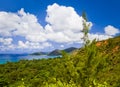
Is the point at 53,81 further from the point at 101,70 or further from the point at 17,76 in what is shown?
the point at 17,76

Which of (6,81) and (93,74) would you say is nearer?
(93,74)

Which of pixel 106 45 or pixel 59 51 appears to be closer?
pixel 59 51

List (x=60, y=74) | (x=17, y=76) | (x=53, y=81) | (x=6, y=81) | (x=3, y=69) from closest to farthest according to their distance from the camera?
(x=53, y=81)
(x=60, y=74)
(x=6, y=81)
(x=17, y=76)
(x=3, y=69)

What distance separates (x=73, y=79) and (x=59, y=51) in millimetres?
2494

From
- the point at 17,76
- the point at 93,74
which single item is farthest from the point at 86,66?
the point at 17,76

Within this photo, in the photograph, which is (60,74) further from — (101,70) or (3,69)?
(3,69)

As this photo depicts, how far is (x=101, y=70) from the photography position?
22.9 m

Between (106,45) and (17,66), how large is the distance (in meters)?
45.3

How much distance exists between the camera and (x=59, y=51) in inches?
921

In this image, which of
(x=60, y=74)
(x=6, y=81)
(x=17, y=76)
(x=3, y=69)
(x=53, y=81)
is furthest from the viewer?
(x=3, y=69)

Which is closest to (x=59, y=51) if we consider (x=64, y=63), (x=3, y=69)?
(x=64, y=63)

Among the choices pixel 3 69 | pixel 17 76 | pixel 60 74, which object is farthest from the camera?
pixel 3 69

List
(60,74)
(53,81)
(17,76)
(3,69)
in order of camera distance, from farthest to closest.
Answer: (3,69), (17,76), (60,74), (53,81)

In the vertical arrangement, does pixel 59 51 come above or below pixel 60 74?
above
